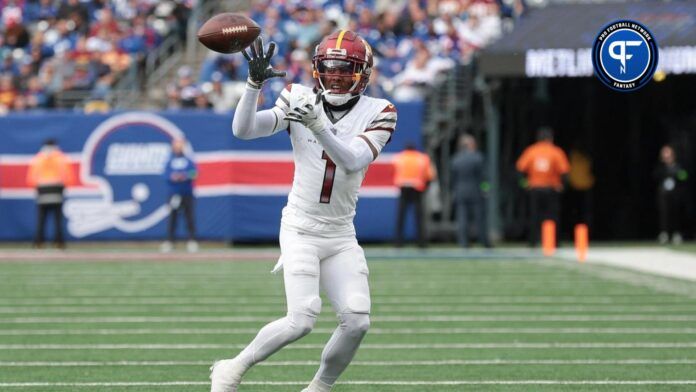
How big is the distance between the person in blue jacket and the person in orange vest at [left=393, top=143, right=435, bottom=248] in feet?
9.79

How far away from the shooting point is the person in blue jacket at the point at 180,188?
64.1 feet

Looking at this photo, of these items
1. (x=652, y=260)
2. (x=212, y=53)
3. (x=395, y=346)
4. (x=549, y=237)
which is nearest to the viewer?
(x=395, y=346)

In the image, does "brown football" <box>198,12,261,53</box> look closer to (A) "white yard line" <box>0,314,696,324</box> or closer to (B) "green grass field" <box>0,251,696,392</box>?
(B) "green grass field" <box>0,251,696,392</box>

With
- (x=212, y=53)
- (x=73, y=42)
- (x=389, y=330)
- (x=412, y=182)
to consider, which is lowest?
(x=389, y=330)

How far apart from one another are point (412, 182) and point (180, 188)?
11.0 ft

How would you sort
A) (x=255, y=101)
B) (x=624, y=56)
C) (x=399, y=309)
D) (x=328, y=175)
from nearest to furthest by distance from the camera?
(x=255, y=101), (x=328, y=175), (x=624, y=56), (x=399, y=309)

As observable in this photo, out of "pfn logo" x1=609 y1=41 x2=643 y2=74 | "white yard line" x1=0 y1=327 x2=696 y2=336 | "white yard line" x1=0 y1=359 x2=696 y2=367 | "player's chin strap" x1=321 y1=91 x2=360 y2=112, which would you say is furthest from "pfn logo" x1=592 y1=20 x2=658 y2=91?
"white yard line" x1=0 y1=327 x2=696 y2=336

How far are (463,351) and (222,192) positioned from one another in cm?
1192

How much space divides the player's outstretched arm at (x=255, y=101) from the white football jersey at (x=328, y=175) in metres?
0.12

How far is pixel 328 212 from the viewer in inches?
251

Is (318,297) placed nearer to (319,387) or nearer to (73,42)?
(319,387)

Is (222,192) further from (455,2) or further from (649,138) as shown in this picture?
(649,138)

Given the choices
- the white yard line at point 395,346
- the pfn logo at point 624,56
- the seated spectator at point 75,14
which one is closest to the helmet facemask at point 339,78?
the pfn logo at point 624,56

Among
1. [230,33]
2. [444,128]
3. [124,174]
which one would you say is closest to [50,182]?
[124,174]
